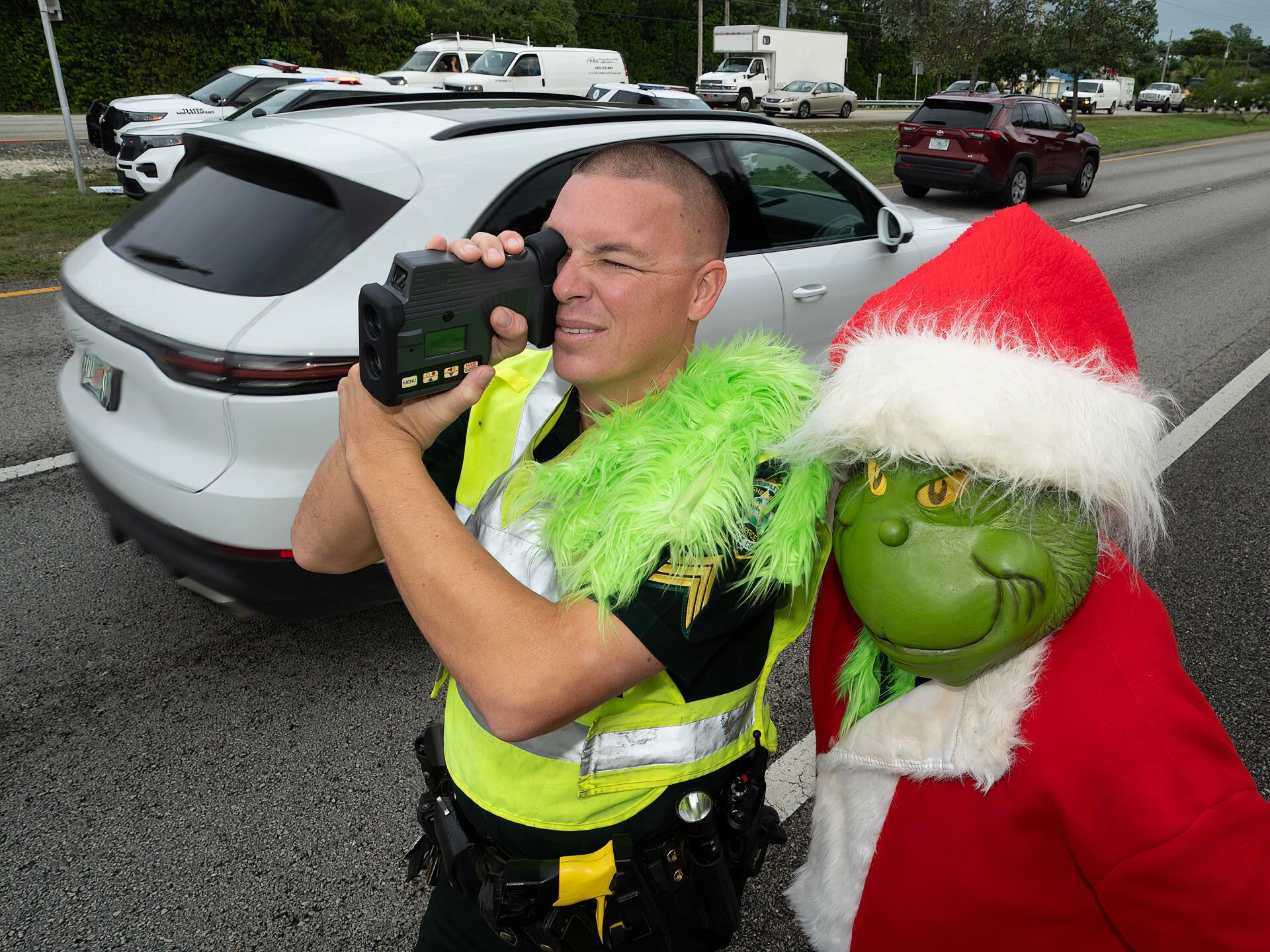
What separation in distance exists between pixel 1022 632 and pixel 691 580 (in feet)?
1.32

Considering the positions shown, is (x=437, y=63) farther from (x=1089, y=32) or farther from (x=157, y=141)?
(x=1089, y=32)

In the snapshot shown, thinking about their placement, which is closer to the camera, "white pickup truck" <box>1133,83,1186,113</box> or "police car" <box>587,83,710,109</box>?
"police car" <box>587,83,710,109</box>

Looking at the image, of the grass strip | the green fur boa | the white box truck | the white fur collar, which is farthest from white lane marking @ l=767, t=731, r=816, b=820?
the white box truck

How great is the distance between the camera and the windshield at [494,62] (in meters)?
22.3

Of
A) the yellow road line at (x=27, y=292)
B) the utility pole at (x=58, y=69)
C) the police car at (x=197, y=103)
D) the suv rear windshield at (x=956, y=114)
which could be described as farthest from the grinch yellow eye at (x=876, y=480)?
the suv rear windshield at (x=956, y=114)

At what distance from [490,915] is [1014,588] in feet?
3.04

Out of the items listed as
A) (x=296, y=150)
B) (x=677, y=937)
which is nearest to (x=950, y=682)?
(x=677, y=937)

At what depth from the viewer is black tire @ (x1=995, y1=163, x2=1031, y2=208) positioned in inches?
561

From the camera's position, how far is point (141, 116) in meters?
12.4

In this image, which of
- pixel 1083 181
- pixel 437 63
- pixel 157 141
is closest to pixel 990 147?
pixel 1083 181

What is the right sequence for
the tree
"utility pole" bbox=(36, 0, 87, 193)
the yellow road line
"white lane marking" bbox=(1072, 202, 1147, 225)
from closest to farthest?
1. the yellow road line
2. "utility pole" bbox=(36, 0, 87, 193)
3. "white lane marking" bbox=(1072, 202, 1147, 225)
4. the tree

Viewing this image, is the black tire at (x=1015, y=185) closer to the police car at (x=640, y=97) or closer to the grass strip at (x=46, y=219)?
the police car at (x=640, y=97)

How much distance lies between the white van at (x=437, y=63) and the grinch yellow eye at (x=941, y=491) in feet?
74.4

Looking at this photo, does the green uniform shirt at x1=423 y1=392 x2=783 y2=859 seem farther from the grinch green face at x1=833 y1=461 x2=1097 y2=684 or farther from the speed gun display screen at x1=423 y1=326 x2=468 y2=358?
the speed gun display screen at x1=423 y1=326 x2=468 y2=358
